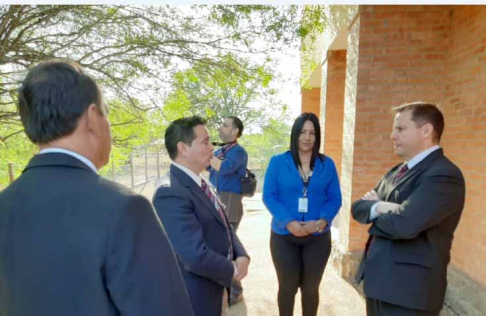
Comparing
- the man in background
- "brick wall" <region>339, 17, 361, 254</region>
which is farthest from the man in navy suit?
"brick wall" <region>339, 17, 361, 254</region>

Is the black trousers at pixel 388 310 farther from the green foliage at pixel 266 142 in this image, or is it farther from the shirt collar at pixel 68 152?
the green foliage at pixel 266 142

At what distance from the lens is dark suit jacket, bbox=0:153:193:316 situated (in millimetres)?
928

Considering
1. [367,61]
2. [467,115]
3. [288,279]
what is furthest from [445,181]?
[367,61]

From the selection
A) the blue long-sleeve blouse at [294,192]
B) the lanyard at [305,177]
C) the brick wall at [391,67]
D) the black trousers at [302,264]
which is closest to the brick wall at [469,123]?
the brick wall at [391,67]

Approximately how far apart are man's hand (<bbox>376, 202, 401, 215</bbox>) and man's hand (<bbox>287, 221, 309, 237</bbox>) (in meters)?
0.75

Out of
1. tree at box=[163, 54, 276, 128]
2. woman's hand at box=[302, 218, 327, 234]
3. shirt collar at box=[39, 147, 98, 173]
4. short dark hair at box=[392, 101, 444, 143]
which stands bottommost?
woman's hand at box=[302, 218, 327, 234]

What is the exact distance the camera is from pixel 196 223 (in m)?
2.00

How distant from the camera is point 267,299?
4.32m

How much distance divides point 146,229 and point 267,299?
12.3 ft

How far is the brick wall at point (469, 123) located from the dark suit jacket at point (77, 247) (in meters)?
3.79

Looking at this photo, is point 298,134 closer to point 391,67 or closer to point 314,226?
point 314,226

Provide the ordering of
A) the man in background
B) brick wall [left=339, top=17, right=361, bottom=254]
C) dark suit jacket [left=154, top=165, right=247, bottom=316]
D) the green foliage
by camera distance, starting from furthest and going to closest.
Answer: the green foliage < brick wall [left=339, top=17, right=361, bottom=254] < the man in background < dark suit jacket [left=154, top=165, right=247, bottom=316]

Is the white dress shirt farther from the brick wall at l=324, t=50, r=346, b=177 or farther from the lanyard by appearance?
the brick wall at l=324, t=50, r=346, b=177

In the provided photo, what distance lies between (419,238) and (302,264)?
1.16 metres
